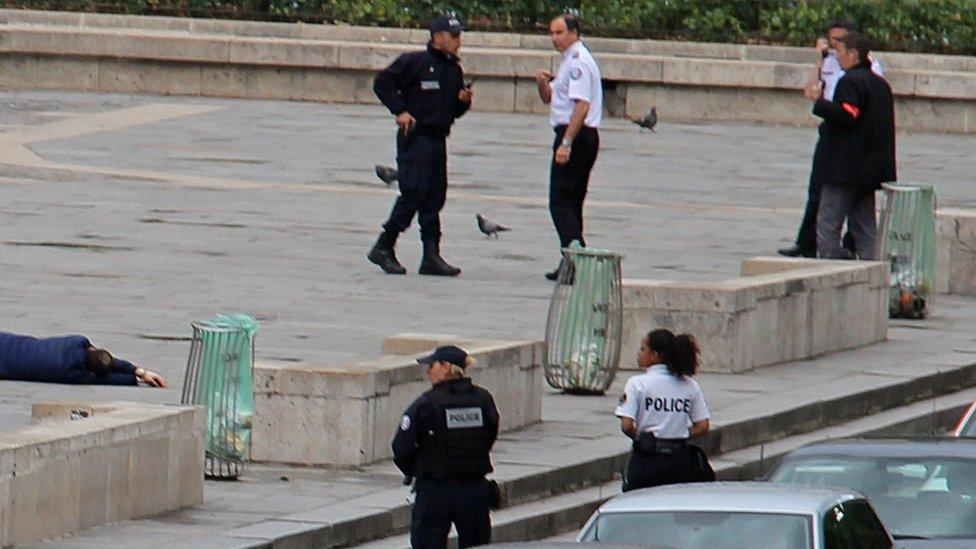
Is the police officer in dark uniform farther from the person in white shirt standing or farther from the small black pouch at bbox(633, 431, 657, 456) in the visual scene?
the small black pouch at bbox(633, 431, 657, 456)

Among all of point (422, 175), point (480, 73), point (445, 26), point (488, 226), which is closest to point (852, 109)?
point (445, 26)

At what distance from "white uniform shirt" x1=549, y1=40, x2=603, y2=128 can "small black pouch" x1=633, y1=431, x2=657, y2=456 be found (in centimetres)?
757

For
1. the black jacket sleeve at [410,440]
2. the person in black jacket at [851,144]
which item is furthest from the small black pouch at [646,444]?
the person in black jacket at [851,144]

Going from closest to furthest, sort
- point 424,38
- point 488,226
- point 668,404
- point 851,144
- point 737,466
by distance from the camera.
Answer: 1. point 668,404
2. point 737,466
3. point 851,144
4. point 488,226
5. point 424,38

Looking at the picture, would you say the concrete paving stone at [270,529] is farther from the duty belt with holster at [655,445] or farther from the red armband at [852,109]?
the red armband at [852,109]

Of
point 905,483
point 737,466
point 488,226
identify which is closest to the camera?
point 905,483

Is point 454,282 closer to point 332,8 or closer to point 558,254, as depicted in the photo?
point 558,254

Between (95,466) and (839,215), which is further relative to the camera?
(839,215)

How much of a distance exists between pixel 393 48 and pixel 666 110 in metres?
3.68

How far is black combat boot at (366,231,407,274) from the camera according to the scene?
63.0ft

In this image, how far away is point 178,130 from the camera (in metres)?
29.7

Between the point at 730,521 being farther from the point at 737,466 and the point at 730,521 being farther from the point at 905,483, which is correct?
the point at 737,466

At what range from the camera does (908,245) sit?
19.1 m

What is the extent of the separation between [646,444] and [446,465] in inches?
47.6
